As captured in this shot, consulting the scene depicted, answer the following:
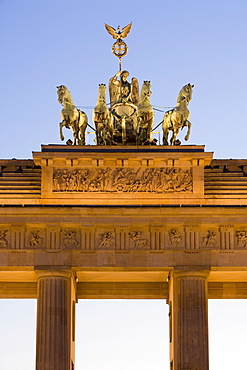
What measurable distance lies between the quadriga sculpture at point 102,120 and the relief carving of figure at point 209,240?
20.3ft

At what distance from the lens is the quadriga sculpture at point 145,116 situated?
56188 mm

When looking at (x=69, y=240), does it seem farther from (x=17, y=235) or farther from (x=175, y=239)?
(x=175, y=239)

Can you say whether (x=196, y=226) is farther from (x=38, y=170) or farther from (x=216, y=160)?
(x=38, y=170)

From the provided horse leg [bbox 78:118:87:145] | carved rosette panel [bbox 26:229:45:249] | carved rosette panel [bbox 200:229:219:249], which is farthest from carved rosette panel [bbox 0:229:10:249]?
carved rosette panel [bbox 200:229:219:249]

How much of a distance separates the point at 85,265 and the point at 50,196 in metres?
3.18

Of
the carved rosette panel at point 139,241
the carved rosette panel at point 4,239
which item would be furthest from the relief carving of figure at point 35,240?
the carved rosette panel at point 139,241

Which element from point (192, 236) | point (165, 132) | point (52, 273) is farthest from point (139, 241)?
point (165, 132)

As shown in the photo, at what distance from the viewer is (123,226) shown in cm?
5356

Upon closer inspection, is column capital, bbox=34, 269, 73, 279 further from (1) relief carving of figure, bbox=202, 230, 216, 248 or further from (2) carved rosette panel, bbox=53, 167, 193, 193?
(1) relief carving of figure, bbox=202, 230, 216, 248

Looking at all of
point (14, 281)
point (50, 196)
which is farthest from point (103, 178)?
point (14, 281)

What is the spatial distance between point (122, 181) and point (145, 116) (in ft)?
11.0

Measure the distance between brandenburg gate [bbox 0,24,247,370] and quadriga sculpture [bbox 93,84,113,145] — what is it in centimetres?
11

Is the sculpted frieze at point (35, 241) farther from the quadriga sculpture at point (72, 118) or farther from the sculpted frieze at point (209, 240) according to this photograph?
the sculpted frieze at point (209, 240)

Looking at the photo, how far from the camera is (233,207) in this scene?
5334 cm
